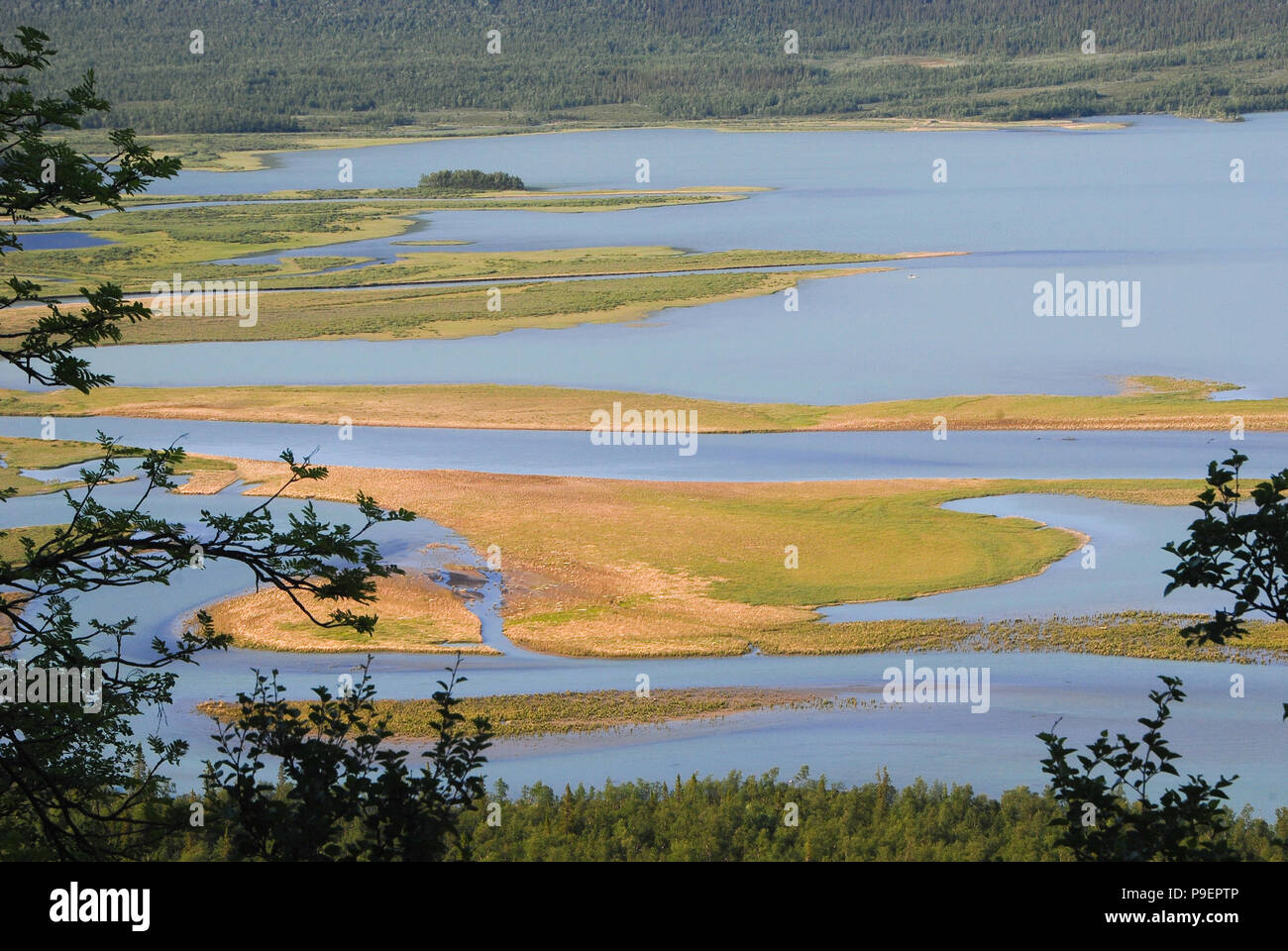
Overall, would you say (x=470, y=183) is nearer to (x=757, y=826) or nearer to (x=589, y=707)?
(x=589, y=707)

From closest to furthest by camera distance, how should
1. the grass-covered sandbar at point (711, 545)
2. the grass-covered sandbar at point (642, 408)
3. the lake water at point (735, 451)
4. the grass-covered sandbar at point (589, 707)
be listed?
1. the grass-covered sandbar at point (589, 707)
2. the grass-covered sandbar at point (711, 545)
3. the lake water at point (735, 451)
4. the grass-covered sandbar at point (642, 408)

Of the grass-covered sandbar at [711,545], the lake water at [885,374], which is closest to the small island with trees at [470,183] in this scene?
the lake water at [885,374]

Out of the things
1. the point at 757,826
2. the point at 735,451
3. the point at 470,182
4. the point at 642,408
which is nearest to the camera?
the point at 757,826

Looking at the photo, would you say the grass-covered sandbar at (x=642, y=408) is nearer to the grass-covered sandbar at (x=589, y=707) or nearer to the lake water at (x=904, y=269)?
the lake water at (x=904, y=269)

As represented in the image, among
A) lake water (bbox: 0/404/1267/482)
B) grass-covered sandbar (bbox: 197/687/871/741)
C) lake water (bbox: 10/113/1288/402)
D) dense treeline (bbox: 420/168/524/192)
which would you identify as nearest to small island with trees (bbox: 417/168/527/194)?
dense treeline (bbox: 420/168/524/192)

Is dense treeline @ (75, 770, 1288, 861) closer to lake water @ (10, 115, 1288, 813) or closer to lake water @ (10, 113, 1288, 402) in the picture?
lake water @ (10, 115, 1288, 813)

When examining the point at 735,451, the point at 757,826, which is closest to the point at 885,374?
the point at 735,451

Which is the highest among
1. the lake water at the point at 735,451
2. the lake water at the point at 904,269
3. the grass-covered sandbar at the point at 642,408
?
the lake water at the point at 904,269
